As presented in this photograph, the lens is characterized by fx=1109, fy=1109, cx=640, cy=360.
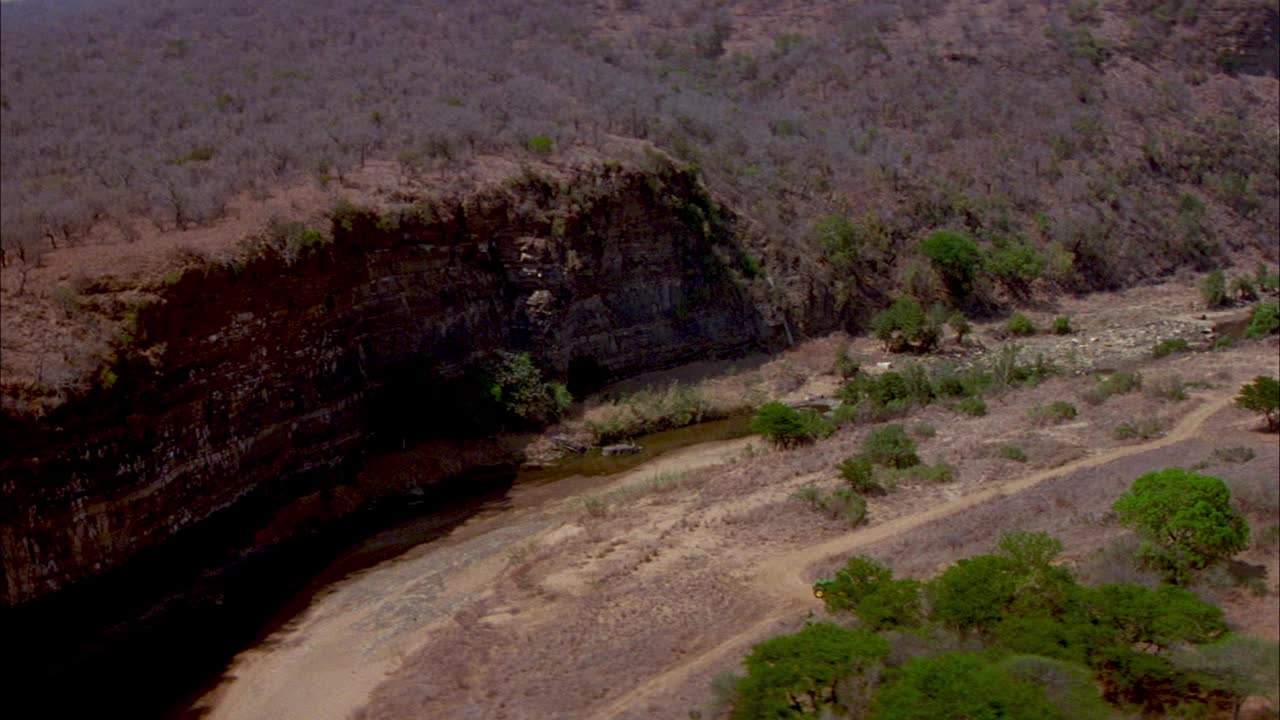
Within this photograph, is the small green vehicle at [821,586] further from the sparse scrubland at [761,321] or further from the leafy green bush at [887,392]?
the leafy green bush at [887,392]

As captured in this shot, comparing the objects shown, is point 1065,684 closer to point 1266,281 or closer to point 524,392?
point 524,392

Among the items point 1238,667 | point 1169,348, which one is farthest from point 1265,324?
point 1238,667

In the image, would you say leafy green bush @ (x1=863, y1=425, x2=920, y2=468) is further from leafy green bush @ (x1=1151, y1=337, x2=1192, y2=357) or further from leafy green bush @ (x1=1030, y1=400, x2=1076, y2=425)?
leafy green bush @ (x1=1151, y1=337, x2=1192, y2=357)

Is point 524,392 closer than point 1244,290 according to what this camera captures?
Yes

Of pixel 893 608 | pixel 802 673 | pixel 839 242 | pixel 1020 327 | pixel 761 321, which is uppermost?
pixel 839 242

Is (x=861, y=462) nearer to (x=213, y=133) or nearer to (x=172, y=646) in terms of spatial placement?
(x=172, y=646)

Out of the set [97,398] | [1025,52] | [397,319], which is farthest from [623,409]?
[1025,52]

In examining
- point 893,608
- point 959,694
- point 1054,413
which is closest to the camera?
point 959,694
